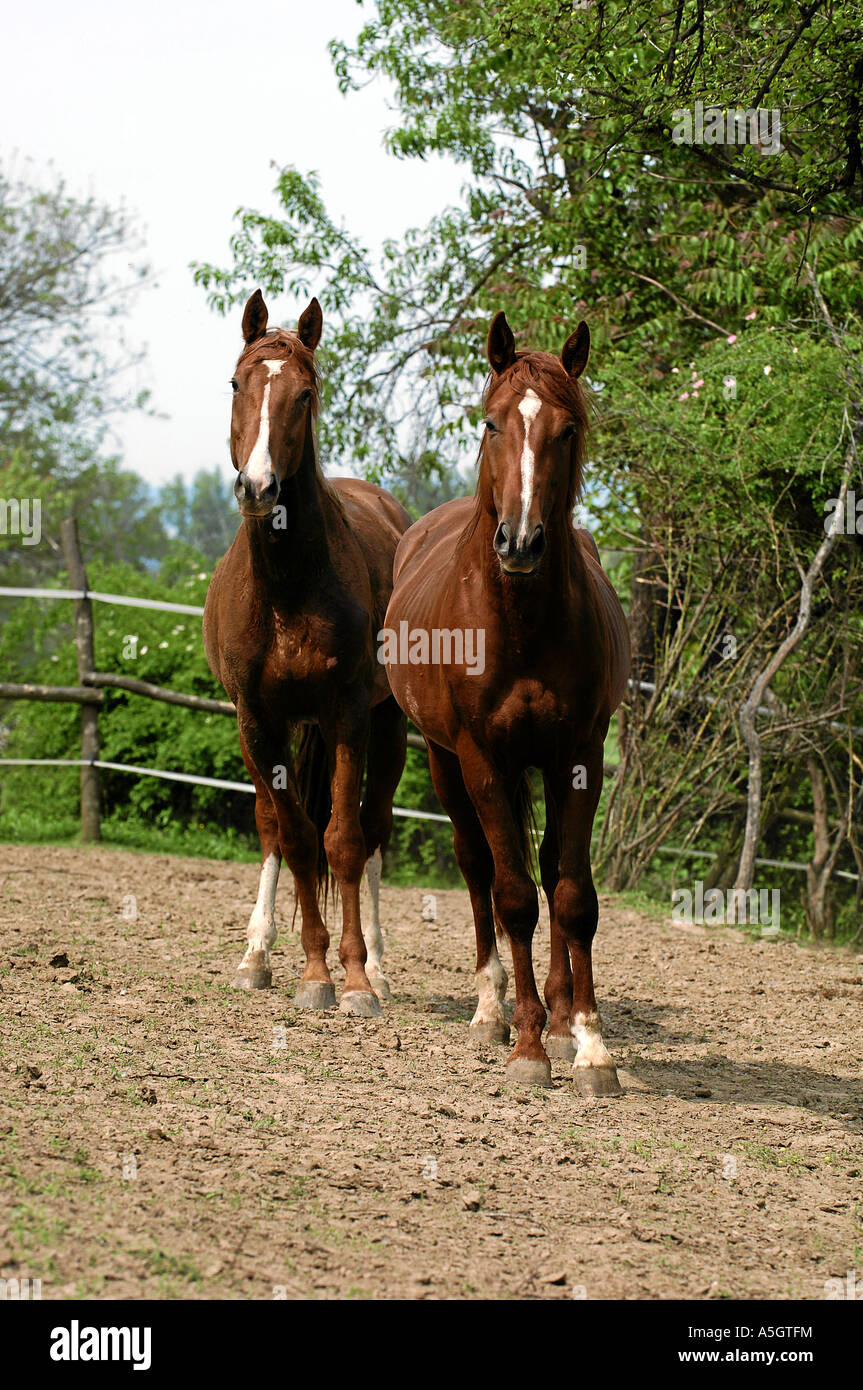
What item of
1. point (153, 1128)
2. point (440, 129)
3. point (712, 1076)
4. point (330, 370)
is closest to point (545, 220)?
point (440, 129)

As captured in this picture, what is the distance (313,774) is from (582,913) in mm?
2264

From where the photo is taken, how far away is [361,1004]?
5.43 meters

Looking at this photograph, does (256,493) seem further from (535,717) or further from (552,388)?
(535,717)

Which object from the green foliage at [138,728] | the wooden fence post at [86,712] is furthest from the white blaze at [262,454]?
the wooden fence post at [86,712]

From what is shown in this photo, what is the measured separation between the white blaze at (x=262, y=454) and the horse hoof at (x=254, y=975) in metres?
2.33

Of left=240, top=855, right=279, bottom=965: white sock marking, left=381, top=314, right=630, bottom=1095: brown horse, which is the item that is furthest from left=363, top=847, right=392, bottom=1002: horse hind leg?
left=381, top=314, right=630, bottom=1095: brown horse

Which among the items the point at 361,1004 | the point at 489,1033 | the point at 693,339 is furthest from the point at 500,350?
the point at 693,339

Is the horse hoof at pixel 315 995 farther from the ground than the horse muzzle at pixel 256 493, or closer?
closer

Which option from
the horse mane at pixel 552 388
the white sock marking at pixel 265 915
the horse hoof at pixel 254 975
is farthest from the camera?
the white sock marking at pixel 265 915

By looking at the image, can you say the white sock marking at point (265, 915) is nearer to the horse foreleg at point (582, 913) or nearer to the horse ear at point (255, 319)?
the horse foreleg at point (582, 913)

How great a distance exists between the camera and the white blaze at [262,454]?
189 inches

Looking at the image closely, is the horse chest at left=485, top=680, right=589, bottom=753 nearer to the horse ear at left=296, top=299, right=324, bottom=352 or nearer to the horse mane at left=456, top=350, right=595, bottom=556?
the horse mane at left=456, top=350, right=595, bottom=556

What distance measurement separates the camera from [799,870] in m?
10.6

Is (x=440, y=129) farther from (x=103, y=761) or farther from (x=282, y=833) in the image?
(x=282, y=833)
